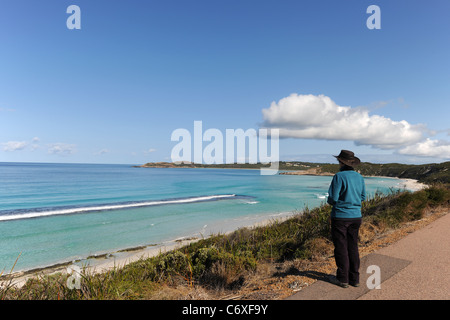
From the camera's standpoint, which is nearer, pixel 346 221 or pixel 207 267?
pixel 346 221

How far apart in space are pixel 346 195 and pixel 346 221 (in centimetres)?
38

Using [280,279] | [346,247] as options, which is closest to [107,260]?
[280,279]

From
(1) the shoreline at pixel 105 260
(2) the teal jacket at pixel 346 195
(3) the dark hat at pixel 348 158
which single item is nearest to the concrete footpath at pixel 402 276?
(2) the teal jacket at pixel 346 195

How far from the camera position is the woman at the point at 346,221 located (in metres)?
3.62

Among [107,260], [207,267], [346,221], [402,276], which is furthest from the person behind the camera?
[107,260]

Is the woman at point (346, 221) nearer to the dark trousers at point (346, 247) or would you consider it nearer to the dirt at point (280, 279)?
the dark trousers at point (346, 247)

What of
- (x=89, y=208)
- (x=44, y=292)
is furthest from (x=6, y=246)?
(x=44, y=292)

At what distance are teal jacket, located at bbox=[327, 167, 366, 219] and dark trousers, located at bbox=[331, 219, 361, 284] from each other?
102 millimetres

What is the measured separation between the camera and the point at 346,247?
146 inches

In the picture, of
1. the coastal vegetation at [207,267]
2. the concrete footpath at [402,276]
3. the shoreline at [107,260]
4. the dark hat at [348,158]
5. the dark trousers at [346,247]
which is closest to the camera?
the concrete footpath at [402,276]

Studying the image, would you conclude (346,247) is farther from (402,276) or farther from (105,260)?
(105,260)

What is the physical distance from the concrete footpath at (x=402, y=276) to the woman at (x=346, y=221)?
0.26 metres

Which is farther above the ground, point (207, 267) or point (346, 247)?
point (346, 247)
